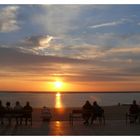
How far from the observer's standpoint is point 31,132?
18391 mm

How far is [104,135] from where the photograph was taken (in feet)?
56.3
